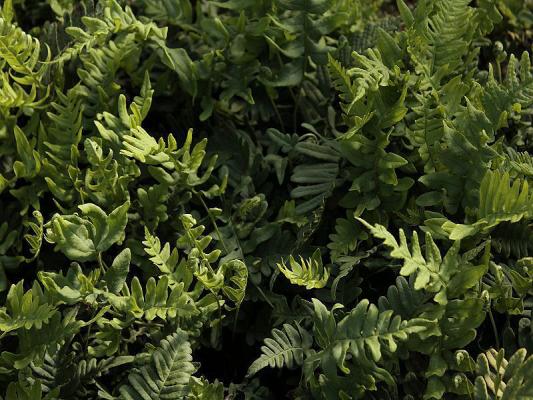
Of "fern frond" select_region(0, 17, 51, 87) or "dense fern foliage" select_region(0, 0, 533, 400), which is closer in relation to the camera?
"dense fern foliage" select_region(0, 0, 533, 400)


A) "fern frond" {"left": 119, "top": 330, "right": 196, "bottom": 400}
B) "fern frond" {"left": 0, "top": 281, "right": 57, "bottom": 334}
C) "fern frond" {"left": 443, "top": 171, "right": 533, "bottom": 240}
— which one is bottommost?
"fern frond" {"left": 119, "top": 330, "right": 196, "bottom": 400}

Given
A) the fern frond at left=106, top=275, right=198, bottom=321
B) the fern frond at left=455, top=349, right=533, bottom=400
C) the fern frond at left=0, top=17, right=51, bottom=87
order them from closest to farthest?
the fern frond at left=455, top=349, right=533, bottom=400 → the fern frond at left=106, top=275, right=198, bottom=321 → the fern frond at left=0, top=17, right=51, bottom=87

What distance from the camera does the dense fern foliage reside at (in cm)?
154

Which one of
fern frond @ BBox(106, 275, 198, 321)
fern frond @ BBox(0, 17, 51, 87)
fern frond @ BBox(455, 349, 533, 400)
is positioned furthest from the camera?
fern frond @ BBox(0, 17, 51, 87)

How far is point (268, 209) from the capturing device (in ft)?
6.68

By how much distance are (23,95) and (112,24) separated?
28cm

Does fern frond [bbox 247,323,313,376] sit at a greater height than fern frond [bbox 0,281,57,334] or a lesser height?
lesser

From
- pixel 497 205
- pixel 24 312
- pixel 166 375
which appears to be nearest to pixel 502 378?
pixel 497 205

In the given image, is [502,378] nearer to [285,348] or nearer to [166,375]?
[285,348]

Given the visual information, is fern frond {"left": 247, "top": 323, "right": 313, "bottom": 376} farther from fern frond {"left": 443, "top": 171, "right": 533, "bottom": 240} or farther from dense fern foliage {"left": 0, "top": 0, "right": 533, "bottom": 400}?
fern frond {"left": 443, "top": 171, "right": 533, "bottom": 240}

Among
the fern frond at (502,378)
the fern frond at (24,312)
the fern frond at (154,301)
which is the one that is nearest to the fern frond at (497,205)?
the fern frond at (502,378)

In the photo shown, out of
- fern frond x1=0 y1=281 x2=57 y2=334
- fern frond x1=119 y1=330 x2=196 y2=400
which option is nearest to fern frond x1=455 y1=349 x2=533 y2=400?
fern frond x1=119 y1=330 x2=196 y2=400

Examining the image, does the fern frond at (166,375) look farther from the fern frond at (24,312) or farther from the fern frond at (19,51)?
the fern frond at (19,51)

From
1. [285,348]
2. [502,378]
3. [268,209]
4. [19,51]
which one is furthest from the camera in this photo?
[268,209]
